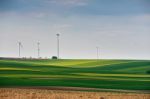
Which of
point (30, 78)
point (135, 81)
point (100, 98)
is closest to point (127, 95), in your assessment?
point (100, 98)

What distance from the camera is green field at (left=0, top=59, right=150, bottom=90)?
26578 millimetres

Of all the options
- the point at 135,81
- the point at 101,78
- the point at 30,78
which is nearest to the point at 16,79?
the point at 30,78

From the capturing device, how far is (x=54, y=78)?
2714 cm

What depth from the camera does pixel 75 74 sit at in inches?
1104

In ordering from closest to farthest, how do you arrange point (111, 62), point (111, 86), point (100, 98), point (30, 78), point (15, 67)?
point (100, 98), point (111, 86), point (30, 78), point (15, 67), point (111, 62)

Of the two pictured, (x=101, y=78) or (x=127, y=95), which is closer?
(x=127, y=95)

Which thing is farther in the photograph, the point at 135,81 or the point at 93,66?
the point at 93,66

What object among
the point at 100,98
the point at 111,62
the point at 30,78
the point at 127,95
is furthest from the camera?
the point at 111,62

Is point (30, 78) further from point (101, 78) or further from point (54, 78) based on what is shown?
point (101, 78)

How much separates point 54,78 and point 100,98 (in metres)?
6.94

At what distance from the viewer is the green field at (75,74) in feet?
87.2

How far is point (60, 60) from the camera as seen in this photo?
102 ft

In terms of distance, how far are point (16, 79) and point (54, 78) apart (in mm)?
2248

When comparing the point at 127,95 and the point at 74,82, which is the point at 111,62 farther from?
the point at 127,95
